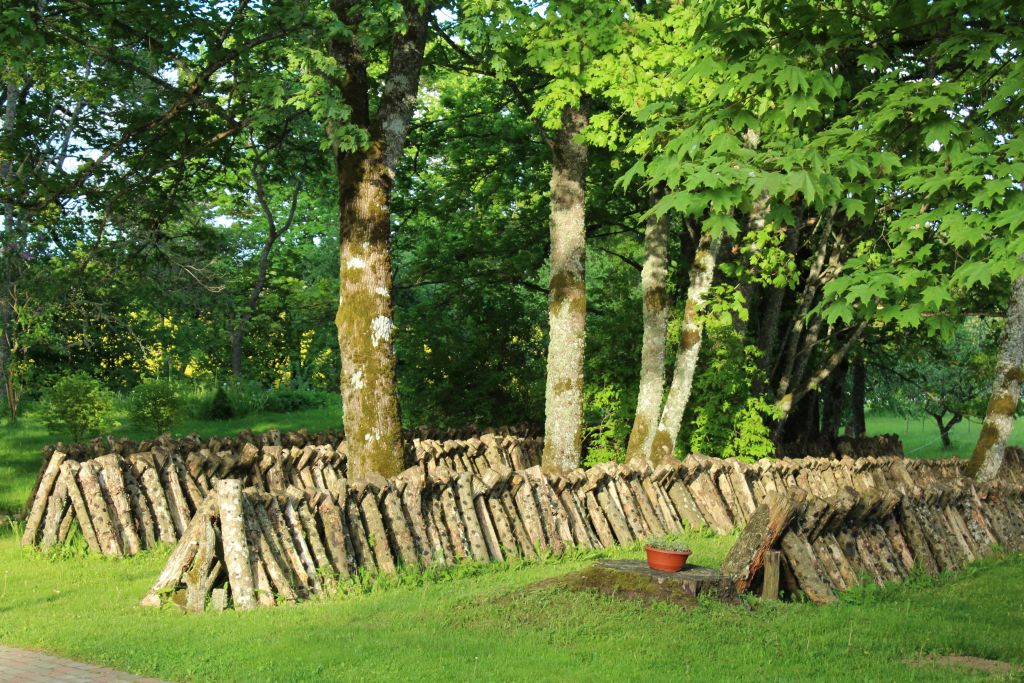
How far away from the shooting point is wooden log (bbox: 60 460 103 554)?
452 inches

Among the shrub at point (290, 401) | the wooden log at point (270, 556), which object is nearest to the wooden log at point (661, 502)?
the wooden log at point (270, 556)

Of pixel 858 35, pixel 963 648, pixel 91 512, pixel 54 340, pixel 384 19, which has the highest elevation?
pixel 384 19

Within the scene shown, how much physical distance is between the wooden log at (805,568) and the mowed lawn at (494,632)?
0.28m

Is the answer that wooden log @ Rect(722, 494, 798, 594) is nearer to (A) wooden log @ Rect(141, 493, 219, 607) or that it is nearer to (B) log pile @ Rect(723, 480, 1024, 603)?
(B) log pile @ Rect(723, 480, 1024, 603)

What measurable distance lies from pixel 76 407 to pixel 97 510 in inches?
325

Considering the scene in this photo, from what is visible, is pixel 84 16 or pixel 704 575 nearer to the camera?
pixel 704 575

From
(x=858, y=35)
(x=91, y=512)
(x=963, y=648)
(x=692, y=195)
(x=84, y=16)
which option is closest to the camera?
(x=692, y=195)

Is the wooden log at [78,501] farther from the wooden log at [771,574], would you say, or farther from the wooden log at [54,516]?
the wooden log at [771,574]

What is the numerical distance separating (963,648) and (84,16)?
12.8 meters

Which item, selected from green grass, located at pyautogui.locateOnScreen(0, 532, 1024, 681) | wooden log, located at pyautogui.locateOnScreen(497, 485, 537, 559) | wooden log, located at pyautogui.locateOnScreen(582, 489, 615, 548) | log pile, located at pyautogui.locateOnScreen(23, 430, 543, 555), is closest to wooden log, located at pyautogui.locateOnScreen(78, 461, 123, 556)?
log pile, located at pyautogui.locateOnScreen(23, 430, 543, 555)

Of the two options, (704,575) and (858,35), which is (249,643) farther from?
(858,35)

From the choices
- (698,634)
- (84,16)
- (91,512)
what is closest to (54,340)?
(84,16)

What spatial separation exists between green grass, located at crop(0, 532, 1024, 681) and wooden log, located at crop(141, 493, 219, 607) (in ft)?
0.91

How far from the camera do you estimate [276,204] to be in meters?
45.1
